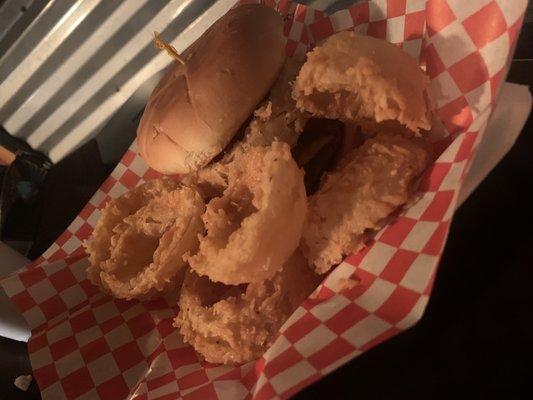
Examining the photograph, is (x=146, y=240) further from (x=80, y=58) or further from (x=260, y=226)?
(x=80, y=58)

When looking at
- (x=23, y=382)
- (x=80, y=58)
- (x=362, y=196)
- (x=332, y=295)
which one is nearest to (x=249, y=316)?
(x=332, y=295)

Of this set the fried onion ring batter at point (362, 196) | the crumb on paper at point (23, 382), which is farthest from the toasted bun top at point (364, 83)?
the crumb on paper at point (23, 382)

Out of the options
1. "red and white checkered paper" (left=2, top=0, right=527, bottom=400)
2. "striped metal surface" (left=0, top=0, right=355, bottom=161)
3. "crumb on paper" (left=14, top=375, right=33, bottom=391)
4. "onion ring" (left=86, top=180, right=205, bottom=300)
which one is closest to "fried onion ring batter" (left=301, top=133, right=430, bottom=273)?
"red and white checkered paper" (left=2, top=0, right=527, bottom=400)

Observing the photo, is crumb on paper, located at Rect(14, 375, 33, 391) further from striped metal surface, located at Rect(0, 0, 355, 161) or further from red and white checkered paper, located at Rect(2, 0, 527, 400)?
striped metal surface, located at Rect(0, 0, 355, 161)

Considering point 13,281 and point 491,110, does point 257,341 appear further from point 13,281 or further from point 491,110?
point 13,281

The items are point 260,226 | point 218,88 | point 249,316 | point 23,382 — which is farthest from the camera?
point 23,382

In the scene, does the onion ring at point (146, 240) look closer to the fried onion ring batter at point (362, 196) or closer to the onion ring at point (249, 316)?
the onion ring at point (249, 316)

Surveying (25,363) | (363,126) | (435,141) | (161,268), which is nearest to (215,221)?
(161,268)

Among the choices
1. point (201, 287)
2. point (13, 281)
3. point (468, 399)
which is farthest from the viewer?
point (13, 281)
